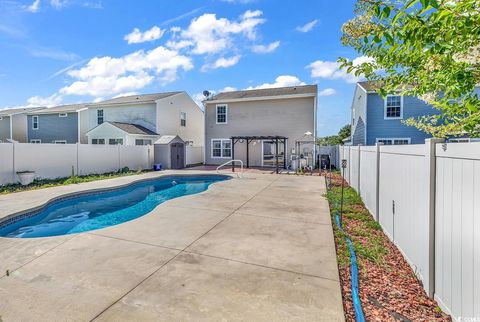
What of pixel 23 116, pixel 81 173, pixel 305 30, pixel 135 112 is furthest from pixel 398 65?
pixel 23 116

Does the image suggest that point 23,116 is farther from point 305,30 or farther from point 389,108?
point 389,108

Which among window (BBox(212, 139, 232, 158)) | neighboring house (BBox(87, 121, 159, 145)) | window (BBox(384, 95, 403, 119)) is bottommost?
window (BBox(212, 139, 232, 158))

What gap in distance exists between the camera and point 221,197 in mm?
8008

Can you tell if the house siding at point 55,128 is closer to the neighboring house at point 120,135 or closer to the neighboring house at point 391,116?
the neighboring house at point 120,135

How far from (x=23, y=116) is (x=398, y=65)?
33175 mm

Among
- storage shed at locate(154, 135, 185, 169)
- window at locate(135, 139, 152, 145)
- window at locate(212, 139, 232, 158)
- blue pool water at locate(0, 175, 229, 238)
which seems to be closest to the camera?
blue pool water at locate(0, 175, 229, 238)

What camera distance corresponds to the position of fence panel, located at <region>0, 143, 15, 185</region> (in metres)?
10.2

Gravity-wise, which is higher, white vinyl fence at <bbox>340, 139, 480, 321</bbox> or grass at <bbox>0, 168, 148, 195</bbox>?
white vinyl fence at <bbox>340, 139, 480, 321</bbox>

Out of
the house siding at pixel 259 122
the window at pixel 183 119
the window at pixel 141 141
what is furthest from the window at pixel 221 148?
the window at pixel 141 141

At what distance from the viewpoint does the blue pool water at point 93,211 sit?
605 centimetres

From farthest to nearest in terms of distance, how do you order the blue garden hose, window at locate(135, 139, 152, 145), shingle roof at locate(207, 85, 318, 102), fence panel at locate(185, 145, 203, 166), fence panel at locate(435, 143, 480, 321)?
fence panel at locate(185, 145, 203, 166), window at locate(135, 139, 152, 145), shingle roof at locate(207, 85, 318, 102), the blue garden hose, fence panel at locate(435, 143, 480, 321)

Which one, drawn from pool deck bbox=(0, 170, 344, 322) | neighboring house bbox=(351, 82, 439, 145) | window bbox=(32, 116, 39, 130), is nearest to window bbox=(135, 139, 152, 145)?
window bbox=(32, 116, 39, 130)

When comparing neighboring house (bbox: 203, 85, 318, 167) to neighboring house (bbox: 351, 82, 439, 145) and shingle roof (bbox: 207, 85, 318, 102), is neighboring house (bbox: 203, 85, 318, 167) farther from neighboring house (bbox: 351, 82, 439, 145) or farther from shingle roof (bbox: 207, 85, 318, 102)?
neighboring house (bbox: 351, 82, 439, 145)

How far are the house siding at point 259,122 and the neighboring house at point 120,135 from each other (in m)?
4.85
